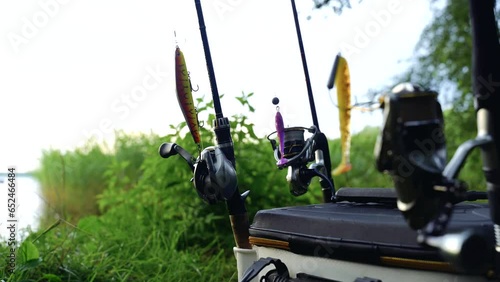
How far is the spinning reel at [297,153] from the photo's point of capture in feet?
6.43

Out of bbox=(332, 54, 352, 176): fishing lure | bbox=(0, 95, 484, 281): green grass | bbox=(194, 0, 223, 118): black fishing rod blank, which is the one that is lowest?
bbox=(0, 95, 484, 281): green grass

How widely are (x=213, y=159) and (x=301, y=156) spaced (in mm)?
273

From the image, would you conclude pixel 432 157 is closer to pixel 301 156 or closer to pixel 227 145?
pixel 301 156

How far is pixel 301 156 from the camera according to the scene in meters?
1.97

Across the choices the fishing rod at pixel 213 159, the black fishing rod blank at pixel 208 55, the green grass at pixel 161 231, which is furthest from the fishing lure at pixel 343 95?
the green grass at pixel 161 231

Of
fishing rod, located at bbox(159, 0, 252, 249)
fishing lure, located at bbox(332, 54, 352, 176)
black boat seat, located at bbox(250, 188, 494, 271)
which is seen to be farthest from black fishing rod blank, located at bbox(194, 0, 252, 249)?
fishing lure, located at bbox(332, 54, 352, 176)

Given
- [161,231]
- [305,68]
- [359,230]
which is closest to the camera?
[359,230]

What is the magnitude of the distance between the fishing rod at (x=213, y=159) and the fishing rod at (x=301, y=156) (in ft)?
0.53

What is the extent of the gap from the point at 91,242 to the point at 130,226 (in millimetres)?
341

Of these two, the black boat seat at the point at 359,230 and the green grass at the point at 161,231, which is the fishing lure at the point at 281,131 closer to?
the black boat seat at the point at 359,230

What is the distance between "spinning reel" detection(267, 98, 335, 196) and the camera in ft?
6.43

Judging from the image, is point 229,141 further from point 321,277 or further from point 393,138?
point 393,138

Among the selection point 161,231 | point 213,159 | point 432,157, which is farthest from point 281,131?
point 161,231

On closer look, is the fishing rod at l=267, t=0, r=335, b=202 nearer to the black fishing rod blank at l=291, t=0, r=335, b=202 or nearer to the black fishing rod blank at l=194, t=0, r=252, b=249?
the black fishing rod blank at l=291, t=0, r=335, b=202
